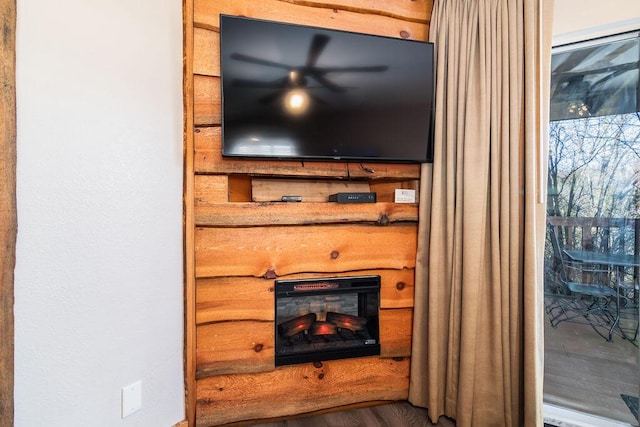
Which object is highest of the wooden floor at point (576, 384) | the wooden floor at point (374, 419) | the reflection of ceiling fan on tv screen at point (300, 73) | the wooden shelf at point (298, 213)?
the reflection of ceiling fan on tv screen at point (300, 73)

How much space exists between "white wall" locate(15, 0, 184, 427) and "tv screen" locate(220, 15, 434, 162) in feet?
0.97

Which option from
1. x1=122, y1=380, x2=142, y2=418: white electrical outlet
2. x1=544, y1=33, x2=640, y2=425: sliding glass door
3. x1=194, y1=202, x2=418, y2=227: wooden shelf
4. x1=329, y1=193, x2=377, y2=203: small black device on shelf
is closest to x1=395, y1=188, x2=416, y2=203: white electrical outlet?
x1=194, y1=202, x2=418, y2=227: wooden shelf

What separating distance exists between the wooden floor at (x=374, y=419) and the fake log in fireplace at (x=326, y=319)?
329mm

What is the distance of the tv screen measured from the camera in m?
1.56

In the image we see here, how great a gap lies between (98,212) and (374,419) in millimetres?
1703

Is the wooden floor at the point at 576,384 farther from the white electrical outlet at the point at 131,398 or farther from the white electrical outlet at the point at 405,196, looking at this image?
the white electrical outlet at the point at 405,196

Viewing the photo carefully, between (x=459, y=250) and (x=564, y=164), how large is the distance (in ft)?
2.55

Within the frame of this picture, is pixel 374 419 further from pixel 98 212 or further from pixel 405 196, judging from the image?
pixel 98 212

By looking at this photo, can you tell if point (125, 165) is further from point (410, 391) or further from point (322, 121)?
point (410, 391)

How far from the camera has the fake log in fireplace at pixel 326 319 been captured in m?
1.74

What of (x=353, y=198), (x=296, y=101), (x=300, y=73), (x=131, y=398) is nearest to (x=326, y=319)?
(x=353, y=198)

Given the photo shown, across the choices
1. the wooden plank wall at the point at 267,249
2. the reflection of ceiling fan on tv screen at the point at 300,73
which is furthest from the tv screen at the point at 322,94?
the wooden plank wall at the point at 267,249

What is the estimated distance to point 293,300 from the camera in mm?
1855

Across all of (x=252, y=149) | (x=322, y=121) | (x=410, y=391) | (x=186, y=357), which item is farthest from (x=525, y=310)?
(x=186, y=357)
